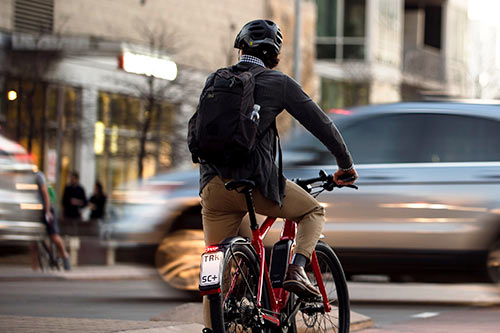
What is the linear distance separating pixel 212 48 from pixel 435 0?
22.2m

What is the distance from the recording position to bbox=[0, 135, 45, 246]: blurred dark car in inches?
583

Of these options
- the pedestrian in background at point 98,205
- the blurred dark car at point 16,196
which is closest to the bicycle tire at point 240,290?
the blurred dark car at point 16,196

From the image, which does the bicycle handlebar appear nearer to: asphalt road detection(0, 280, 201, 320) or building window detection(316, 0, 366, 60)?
asphalt road detection(0, 280, 201, 320)

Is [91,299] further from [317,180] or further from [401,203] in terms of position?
[317,180]

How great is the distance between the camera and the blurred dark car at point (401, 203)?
10.1m

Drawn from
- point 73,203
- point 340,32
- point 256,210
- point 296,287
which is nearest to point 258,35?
point 256,210

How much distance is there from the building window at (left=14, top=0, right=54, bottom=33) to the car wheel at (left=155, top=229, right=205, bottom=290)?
14971mm

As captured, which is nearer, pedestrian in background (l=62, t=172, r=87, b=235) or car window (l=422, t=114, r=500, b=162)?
car window (l=422, t=114, r=500, b=162)

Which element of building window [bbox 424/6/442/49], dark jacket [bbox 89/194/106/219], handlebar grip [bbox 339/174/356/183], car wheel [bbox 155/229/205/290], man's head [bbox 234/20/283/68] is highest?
building window [bbox 424/6/442/49]

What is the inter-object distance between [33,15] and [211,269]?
2113 cm

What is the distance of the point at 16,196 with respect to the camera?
15.1 metres

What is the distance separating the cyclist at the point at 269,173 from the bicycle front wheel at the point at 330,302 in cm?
34

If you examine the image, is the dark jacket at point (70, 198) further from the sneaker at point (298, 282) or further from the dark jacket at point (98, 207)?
the sneaker at point (298, 282)

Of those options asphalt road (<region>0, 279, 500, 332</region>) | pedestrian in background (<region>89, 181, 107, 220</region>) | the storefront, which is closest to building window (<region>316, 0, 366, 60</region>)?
the storefront
